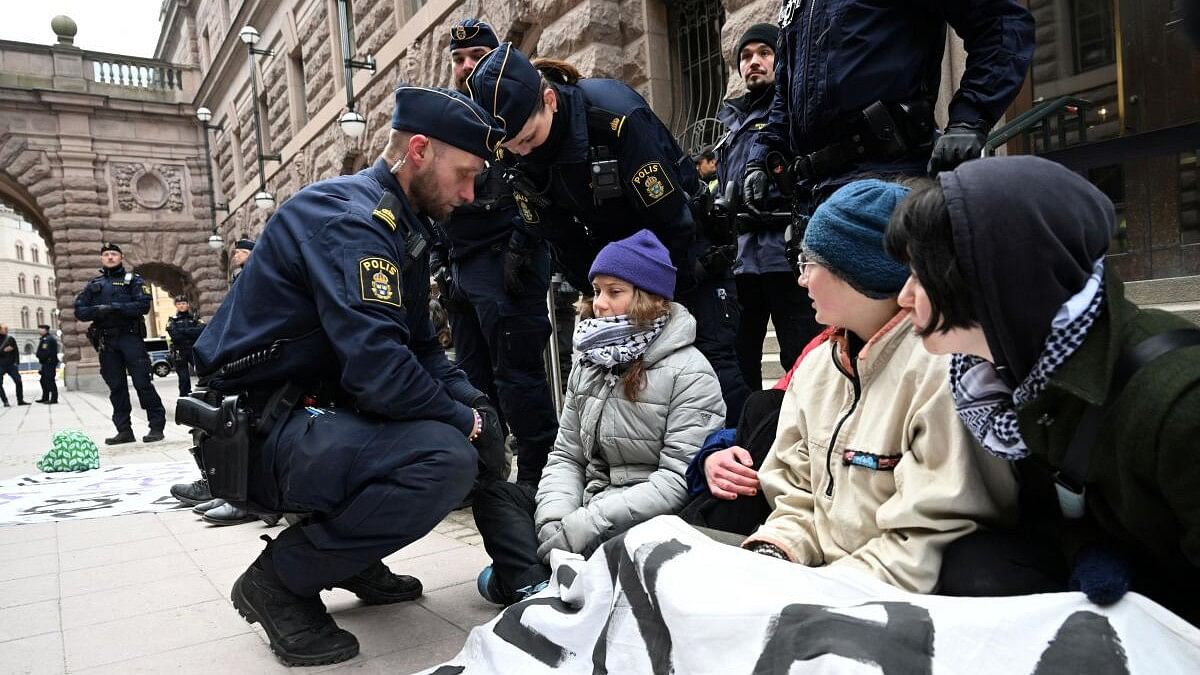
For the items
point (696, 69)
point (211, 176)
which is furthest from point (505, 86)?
point (211, 176)

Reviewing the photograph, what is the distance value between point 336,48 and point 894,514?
13.8 meters

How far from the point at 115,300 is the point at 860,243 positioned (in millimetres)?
8531

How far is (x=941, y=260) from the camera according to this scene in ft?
3.98

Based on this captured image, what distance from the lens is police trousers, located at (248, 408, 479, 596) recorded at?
221 cm

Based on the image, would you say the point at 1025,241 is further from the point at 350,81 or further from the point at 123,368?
the point at 350,81

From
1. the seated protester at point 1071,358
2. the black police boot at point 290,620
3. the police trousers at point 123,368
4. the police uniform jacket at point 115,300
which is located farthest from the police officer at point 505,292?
the police trousers at point 123,368

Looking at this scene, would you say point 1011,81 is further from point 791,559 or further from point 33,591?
point 33,591

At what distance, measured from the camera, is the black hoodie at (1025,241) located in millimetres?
1101

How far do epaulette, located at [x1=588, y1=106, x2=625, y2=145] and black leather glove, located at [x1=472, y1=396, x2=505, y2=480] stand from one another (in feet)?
3.55

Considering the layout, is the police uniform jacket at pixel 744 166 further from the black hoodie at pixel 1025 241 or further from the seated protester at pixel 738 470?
the black hoodie at pixel 1025 241

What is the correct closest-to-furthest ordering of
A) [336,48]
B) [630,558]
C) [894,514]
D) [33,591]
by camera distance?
[894,514]
[630,558]
[33,591]
[336,48]

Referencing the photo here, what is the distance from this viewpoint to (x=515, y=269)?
11.7 ft

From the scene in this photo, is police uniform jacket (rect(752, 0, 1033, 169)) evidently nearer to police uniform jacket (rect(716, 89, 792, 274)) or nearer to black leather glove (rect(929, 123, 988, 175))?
black leather glove (rect(929, 123, 988, 175))

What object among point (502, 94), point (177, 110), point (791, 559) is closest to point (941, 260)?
point (791, 559)
